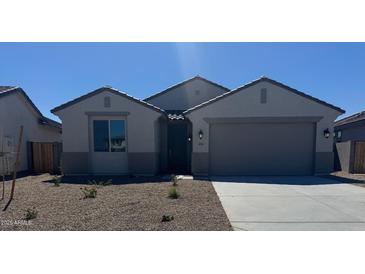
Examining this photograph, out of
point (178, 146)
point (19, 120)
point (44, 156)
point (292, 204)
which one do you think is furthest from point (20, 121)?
point (292, 204)

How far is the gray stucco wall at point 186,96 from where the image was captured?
1511cm

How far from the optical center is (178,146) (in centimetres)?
1266

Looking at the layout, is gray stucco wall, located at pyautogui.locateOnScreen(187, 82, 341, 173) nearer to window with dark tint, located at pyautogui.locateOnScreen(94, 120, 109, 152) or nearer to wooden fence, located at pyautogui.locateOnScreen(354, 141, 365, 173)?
wooden fence, located at pyautogui.locateOnScreen(354, 141, 365, 173)

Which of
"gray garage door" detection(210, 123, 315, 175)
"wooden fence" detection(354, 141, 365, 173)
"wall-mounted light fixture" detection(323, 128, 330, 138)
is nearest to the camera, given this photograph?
"wall-mounted light fixture" detection(323, 128, 330, 138)

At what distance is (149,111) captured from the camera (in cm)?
1048

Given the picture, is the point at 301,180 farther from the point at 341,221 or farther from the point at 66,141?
the point at 66,141

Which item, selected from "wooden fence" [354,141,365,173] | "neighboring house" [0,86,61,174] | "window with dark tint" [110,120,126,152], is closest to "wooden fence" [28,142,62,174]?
"neighboring house" [0,86,61,174]

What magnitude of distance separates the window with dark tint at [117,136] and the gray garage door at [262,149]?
14.8ft

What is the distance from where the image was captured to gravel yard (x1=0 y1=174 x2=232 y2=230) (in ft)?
14.3

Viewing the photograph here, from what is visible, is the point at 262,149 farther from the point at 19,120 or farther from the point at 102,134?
the point at 19,120

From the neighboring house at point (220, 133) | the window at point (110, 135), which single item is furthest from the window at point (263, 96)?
the window at point (110, 135)

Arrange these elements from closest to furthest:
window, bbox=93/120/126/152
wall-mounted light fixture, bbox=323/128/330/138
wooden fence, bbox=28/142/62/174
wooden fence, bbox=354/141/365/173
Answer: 1. wall-mounted light fixture, bbox=323/128/330/138
2. window, bbox=93/120/126/152
3. wooden fence, bbox=354/141/365/173
4. wooden fence, bbox=28/142/62/174

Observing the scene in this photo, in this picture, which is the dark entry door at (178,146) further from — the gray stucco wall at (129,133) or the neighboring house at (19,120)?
the neighboring house at (19,120)

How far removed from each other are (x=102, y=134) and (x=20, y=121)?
592 centimetres
